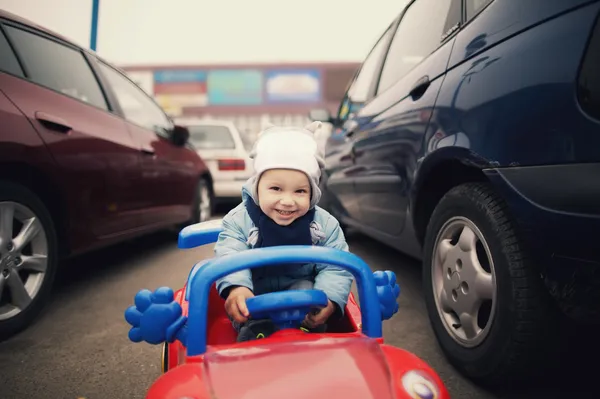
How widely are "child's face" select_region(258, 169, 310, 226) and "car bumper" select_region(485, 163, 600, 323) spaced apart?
0.60 metres

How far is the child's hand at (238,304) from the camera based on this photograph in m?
1.08

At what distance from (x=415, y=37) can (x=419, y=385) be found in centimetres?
209

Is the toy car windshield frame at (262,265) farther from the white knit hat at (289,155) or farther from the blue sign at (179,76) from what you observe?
the blue sign at (179,76)

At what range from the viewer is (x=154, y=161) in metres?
3.44

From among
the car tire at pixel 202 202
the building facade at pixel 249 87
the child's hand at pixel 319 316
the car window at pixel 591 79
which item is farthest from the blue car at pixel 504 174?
the building facade at pixel 249 87

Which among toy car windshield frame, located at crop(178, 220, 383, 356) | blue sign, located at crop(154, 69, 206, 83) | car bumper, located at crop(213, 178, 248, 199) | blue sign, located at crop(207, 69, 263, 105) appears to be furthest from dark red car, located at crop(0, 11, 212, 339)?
blue sign, located at crop(154, 69, 206, 83)

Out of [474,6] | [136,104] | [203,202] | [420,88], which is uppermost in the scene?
[474,6]

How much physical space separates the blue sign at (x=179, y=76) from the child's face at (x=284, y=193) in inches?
770

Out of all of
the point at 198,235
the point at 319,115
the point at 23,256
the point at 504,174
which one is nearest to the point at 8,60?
the point at 23,256

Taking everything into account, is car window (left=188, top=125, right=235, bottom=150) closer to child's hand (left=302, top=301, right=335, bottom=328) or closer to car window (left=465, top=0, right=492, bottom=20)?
car window (left=465, top=0, right=492, bottom=20)

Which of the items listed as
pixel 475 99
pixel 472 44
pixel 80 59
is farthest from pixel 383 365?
pixel 80 59

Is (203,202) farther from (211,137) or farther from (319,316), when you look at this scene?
(319,316)

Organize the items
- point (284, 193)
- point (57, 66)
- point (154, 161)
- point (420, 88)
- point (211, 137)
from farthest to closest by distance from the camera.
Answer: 1. point (211, 137)
2. point (154, 161)
3. point (57, 66)
4. point (420, 88)
5. point (284, 193)

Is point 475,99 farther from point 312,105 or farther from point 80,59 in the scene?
point 312,105
